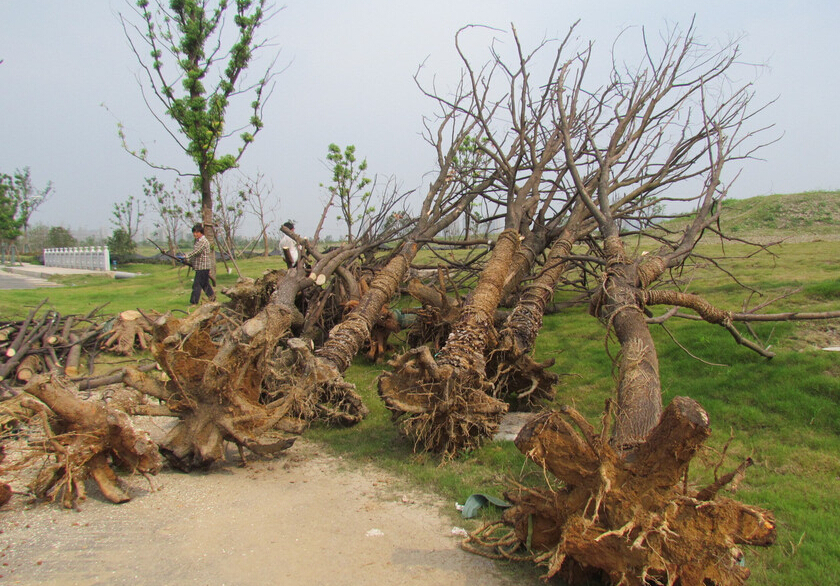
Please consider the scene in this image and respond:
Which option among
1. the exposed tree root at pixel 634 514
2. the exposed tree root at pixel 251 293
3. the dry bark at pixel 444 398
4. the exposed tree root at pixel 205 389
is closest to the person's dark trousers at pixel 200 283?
the exposed tree root at pixel 251 293

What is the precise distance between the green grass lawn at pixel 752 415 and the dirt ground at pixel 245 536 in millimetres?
486

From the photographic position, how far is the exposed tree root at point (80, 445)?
3.89 metres

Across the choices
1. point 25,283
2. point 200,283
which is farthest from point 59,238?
point 200,283

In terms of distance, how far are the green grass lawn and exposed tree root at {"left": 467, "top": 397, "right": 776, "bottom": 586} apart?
30 cm

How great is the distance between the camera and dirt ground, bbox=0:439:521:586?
3.00m

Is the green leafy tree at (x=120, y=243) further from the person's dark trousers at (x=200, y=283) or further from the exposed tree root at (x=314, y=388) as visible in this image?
the exposed tree root at (x=314, y=388)

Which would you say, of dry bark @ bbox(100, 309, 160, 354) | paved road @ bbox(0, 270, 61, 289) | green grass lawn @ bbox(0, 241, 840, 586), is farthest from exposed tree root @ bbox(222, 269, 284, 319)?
paved road @ bbox(0, 270, 61, 289)

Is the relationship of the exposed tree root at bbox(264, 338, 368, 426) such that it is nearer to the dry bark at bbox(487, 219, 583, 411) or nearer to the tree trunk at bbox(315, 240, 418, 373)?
the tree trunk at bbox(315, 240, 418, 373)

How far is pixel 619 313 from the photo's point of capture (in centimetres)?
483

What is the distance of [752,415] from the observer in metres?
4.92

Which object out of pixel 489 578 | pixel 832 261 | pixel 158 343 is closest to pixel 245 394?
pixel 158 343

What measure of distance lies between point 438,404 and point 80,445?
2.74 metres

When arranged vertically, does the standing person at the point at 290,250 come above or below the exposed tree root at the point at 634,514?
above

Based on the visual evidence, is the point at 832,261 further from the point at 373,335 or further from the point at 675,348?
the point at 373,335
